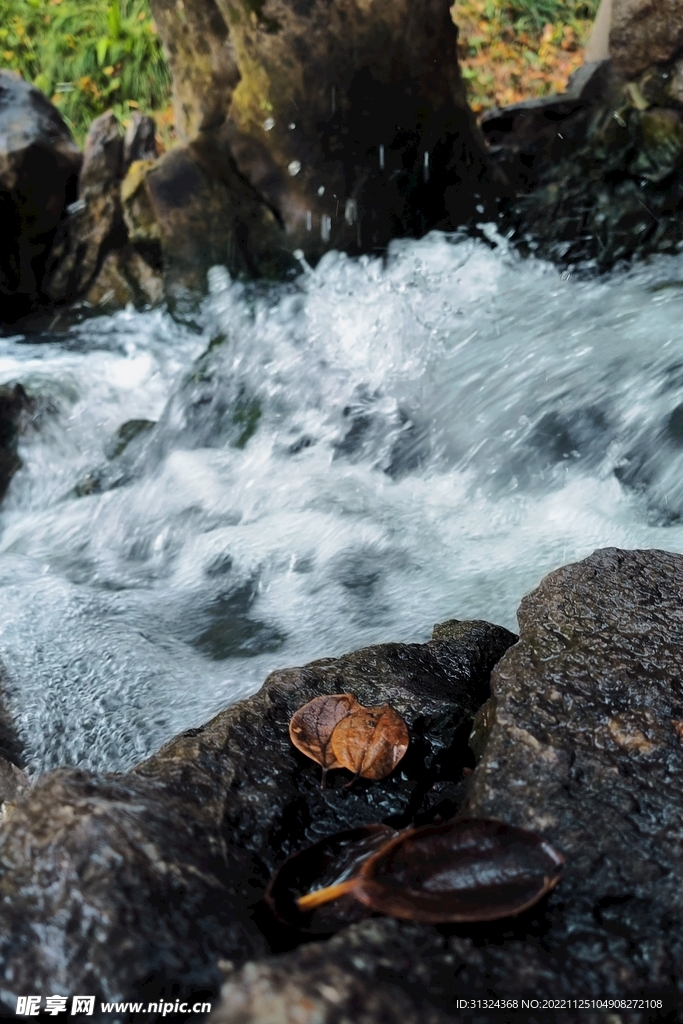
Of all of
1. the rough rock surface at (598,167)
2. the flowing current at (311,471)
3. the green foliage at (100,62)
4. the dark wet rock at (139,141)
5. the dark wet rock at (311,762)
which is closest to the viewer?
the dark wet rock at (311,762)

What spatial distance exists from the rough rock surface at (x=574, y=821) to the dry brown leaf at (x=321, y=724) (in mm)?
258

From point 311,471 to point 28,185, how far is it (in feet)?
9.85

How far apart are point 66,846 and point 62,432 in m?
3.84

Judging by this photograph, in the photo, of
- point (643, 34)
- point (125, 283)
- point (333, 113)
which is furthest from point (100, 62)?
point (643, 34)

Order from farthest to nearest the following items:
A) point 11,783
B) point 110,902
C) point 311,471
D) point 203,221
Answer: point 203,221, point 311,471, point 11,783, point 110,902

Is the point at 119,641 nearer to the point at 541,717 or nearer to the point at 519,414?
the point at 541,717

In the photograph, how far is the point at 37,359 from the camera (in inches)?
A: 203

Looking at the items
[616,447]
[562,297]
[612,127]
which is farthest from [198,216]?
[616,447]

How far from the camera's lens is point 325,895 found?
108 cm

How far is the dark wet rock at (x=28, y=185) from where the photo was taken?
210 inches

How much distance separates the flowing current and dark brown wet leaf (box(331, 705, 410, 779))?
961 mm

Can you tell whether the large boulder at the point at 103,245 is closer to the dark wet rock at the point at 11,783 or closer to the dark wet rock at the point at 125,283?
the dark wet rock at the point at 125,283

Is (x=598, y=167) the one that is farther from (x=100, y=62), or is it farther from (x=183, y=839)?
(x=100, y=62)

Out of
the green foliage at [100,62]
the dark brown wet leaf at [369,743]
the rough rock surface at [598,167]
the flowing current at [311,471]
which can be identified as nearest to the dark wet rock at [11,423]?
the flowing current at [311,471]
